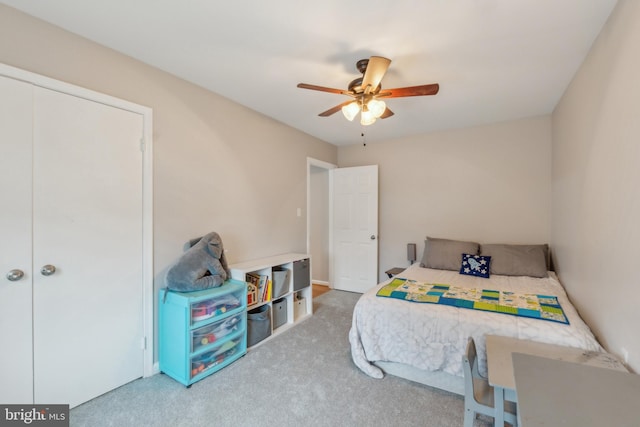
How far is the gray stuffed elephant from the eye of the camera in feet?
6.86

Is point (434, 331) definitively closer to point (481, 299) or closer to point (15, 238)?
point (481, 299)

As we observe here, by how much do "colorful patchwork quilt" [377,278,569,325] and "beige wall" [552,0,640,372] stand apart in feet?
0.76

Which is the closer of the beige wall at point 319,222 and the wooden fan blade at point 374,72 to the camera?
the wooden fan blade at point 374,72

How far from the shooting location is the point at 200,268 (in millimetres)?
2168

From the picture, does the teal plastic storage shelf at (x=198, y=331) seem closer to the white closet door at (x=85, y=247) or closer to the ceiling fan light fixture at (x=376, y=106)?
the white closet door at (x=85, y=247)

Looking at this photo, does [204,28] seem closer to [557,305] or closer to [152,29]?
[152,29]

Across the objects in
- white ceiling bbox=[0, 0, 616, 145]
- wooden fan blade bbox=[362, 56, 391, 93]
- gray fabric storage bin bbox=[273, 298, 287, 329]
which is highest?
white ceiling bbox=[0, 0, 616, 145]

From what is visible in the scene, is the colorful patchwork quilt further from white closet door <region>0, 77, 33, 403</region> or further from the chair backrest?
white closet door <region>0, 77, 33, 403</region>

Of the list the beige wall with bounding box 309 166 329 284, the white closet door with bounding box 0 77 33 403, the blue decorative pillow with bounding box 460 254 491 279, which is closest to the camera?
the white closet door with bounding box 0 77 33 403

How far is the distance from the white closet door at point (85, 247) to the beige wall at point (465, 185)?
3.24 meters

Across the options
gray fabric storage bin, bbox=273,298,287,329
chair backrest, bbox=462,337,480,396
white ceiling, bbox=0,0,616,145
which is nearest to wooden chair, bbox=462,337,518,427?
chair backrest, bbox=462,337,480,396

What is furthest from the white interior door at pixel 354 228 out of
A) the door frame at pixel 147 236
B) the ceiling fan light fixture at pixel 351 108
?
the door frame at pixel 147 236

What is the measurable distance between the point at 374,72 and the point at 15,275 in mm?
2423

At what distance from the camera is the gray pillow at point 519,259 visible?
2.92 meters
